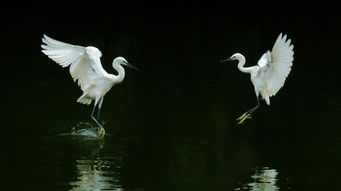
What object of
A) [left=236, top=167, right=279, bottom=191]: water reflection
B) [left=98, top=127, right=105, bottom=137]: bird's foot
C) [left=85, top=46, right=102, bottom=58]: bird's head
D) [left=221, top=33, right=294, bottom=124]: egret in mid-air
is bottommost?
[left=236, top=167, right=279, bottom=191]: water reflection

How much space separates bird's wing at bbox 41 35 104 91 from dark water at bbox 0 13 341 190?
1.00 metres

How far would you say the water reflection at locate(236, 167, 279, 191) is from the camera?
12.3 meters

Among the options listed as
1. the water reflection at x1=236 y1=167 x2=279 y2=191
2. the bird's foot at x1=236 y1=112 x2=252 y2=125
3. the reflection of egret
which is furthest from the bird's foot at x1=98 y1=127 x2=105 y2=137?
the water reflection at x1=236 y1=167 x2=279 y2=191

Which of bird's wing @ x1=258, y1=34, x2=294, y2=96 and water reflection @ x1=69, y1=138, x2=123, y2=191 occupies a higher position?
bird's wing @ x1=258, y1=34, x2=294, y2=96

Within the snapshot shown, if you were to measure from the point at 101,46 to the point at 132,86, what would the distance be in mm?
8983

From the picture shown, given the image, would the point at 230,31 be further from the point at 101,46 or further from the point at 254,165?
the point at 254,165

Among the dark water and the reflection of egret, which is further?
the dark water

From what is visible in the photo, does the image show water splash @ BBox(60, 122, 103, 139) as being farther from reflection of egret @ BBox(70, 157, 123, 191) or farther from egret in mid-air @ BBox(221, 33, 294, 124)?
egret in mid-air @ BBox(221, 33, 294, 124)

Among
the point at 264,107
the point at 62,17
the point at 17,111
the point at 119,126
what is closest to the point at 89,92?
the point at 119,126

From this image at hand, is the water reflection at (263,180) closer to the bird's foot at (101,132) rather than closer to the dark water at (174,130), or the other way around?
the dark water at (174,130)

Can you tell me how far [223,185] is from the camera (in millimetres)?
12477

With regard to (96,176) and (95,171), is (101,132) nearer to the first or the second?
(95,171)

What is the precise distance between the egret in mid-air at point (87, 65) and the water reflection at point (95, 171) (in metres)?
1.21

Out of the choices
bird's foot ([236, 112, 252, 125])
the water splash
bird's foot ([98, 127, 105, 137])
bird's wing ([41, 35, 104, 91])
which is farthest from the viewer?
bird's foot ([236, 112, 252, 125])
